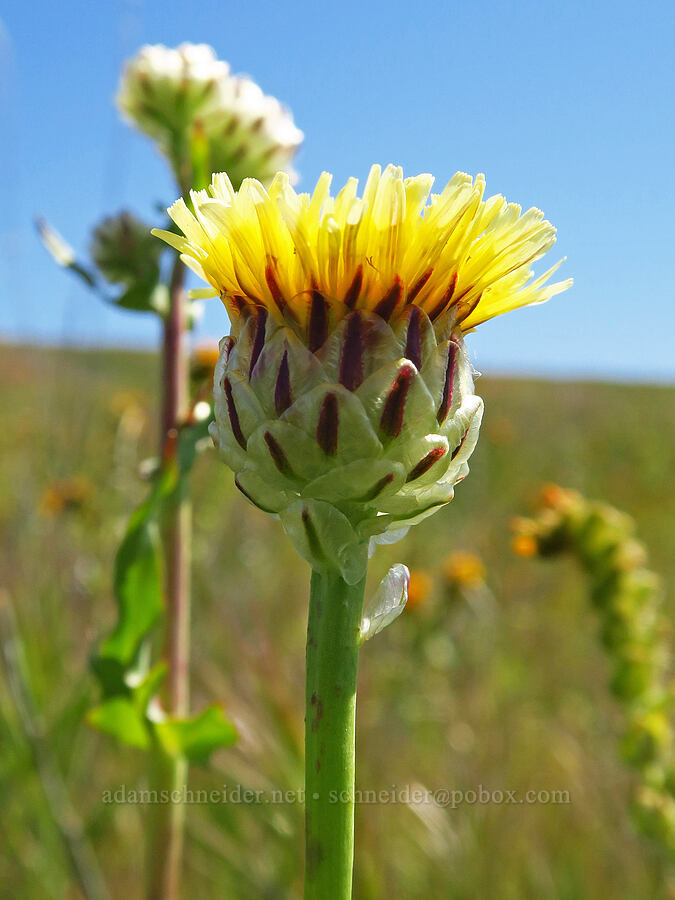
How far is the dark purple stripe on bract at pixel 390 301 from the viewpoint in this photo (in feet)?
2.40

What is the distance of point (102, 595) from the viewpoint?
121 inches

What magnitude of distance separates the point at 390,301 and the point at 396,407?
0.38 ft

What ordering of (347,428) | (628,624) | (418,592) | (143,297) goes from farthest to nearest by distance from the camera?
(418,592), (628,624), (143,297), (347,428)

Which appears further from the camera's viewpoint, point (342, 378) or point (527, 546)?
point (527, 546)

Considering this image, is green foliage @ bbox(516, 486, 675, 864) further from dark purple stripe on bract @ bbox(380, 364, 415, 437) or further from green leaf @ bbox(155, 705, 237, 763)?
dark purple stripe on bract @ bbox(380, 364, 415, 437)

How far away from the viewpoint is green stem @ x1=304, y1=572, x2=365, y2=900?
0.70m

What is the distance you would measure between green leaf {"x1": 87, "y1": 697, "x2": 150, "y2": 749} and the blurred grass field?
1.25 ft

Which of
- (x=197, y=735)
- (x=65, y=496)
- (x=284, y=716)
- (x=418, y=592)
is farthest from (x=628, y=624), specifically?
(x=65, y=496)

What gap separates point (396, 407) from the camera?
0.70 m

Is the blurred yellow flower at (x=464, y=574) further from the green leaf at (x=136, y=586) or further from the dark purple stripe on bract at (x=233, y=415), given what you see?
the dark purple stripe on bract at (x=233, y=415)

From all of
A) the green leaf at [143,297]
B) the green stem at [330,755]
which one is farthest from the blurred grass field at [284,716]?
the green stem at [330,755]

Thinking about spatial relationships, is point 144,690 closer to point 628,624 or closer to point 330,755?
point 330,755

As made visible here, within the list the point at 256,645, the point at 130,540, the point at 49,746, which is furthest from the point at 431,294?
the point at 256,645

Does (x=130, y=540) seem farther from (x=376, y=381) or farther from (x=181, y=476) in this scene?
(x=376, y=381)
